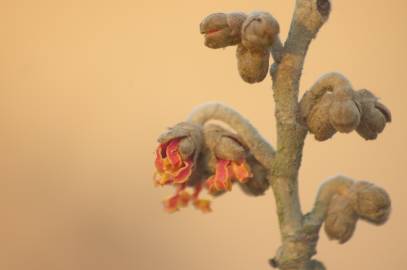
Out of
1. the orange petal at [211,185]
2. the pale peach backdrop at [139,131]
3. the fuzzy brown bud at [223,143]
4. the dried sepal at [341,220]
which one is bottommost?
the dried sepal at [341,220]

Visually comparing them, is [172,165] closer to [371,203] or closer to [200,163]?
[200,163]

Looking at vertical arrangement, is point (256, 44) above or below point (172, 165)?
above

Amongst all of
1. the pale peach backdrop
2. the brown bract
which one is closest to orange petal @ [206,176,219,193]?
the brown bract

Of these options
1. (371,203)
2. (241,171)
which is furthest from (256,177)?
(371,203)

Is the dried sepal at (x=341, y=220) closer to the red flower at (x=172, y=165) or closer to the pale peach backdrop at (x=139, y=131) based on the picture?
the red flower at (x=172, y=165)

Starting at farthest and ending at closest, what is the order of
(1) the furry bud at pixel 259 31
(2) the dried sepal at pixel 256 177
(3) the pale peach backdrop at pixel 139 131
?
1. (3) the pale peach backdrop at pixel 139 131
2. (2) the dried sepal at pixel 256 177
3. (1) the furry bud at pixel 259 31

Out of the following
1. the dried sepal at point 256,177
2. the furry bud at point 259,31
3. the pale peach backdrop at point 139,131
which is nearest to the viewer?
the furry bud at point 259,31

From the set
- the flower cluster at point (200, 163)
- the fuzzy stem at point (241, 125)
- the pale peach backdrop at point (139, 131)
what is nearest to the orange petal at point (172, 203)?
the flower cluster at point (200, 163)
